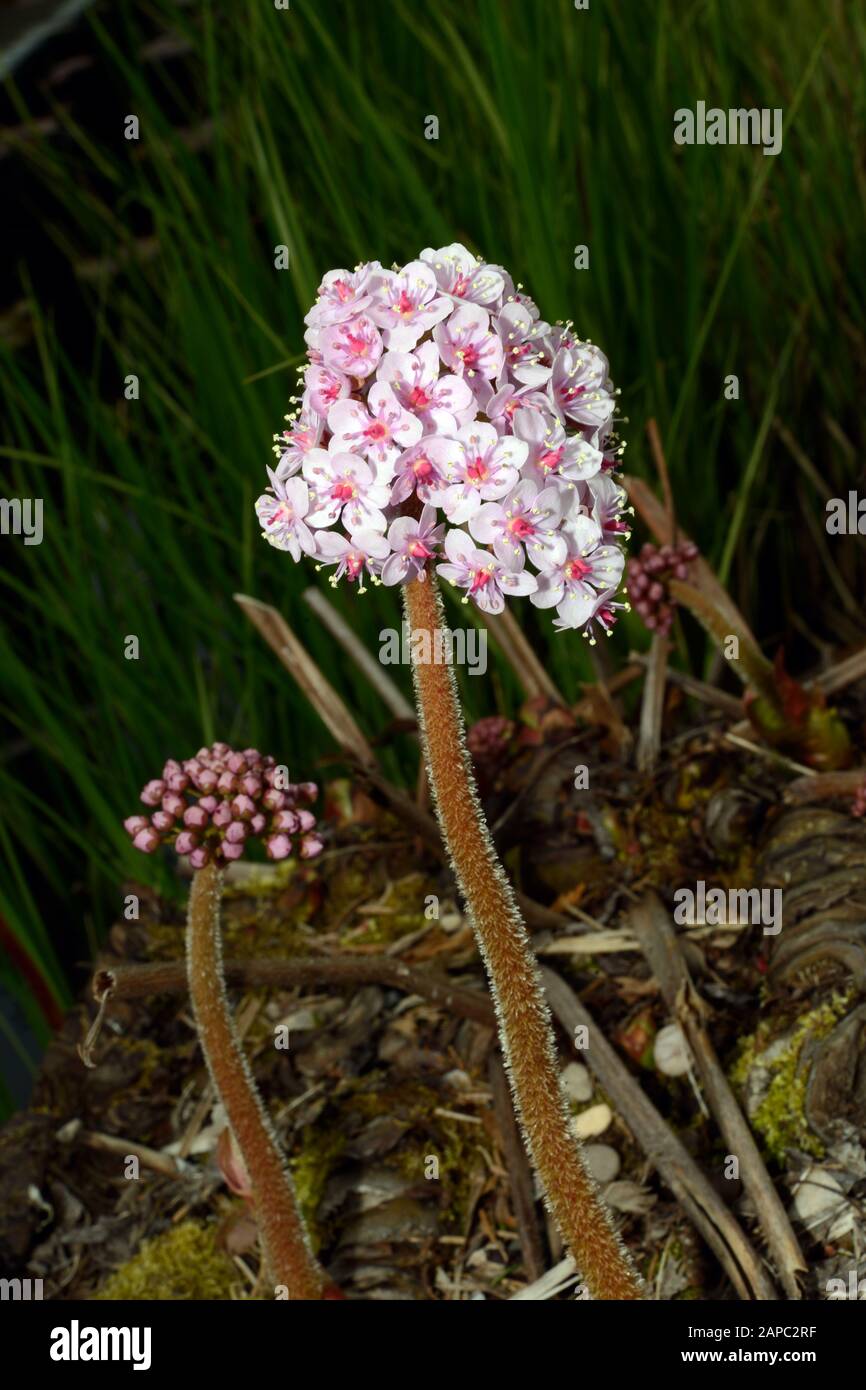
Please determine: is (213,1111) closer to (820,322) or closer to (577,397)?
(577,397)

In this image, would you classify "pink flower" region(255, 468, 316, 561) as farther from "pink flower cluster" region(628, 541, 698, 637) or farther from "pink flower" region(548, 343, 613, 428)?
"pink flower cluster" region(628, 541, 698, 637)

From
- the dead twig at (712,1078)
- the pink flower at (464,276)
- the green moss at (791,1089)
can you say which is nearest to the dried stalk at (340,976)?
the dead twig at (712,1078)

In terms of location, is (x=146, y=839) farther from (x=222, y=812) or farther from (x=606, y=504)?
(x=606, y=504)

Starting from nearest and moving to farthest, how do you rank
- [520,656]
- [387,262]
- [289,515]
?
1. [289,515]
2. [520,656]
3. [387,262]

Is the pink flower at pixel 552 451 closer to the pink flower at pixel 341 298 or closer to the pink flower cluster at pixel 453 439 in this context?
the pink flower cluster at pixel 453 439

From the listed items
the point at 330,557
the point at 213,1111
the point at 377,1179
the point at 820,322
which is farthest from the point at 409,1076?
the point at 820,322

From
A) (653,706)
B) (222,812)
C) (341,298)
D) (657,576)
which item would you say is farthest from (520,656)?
A: (341,298)
